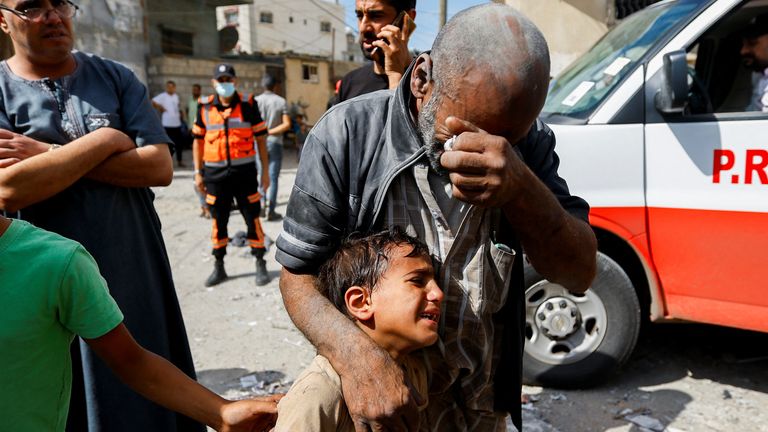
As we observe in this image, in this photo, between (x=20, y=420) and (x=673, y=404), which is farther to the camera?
(x=673, y=404)

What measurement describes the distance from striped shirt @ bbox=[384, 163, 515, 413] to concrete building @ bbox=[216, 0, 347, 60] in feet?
160

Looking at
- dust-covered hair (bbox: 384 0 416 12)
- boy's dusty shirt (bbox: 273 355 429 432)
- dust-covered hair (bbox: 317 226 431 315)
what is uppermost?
dust-covered hair (bbox: 384 0 416 12)

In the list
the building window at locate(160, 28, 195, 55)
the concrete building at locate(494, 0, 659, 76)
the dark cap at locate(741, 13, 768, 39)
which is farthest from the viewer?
the building window at locate(160, 28, 195, 55)

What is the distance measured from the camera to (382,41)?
8.48ft

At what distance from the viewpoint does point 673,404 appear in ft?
11.5

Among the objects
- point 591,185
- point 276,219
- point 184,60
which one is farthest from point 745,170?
point 184,60

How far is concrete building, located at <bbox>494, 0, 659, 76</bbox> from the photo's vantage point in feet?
32.2

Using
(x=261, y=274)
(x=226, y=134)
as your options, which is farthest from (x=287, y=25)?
(x=261, y=274)

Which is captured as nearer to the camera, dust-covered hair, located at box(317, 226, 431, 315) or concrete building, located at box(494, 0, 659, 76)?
dust-covered hair, located at box(317, 226, 431, 315)

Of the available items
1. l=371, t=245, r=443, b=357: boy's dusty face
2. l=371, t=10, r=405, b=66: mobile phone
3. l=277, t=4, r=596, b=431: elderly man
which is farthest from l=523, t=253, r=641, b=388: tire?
l=371, t=245, r=443, b=357: boy's dusty face

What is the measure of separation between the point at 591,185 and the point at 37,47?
9.24 feet

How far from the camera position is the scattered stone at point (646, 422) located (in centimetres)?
325

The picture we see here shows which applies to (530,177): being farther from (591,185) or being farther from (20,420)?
(591,185)

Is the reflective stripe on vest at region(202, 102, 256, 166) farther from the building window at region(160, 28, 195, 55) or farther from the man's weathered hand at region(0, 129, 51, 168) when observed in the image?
the building window at region(160, 28, 195, 55)
